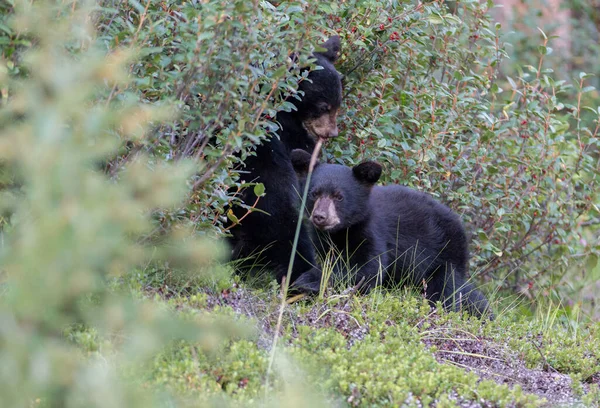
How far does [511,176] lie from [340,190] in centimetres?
190

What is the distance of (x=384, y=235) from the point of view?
17.9ft

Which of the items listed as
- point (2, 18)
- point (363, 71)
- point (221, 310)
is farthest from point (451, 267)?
point (2, 18)

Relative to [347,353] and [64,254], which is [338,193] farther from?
[64,254]

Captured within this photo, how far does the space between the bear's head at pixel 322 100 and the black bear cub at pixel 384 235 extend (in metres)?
0.52

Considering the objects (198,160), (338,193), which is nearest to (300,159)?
(338,193)

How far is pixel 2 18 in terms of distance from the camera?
358cm

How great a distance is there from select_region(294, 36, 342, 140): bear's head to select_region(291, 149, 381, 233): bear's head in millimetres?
585

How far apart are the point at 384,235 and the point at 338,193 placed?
506 mm

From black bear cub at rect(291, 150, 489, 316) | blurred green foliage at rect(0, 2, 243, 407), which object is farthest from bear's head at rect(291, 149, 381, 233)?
blurred green foliage at rect(0, 2, 243, 407)

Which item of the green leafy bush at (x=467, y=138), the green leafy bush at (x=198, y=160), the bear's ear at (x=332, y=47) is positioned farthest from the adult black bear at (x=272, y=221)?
the bear's ear at (x=332, y=47)

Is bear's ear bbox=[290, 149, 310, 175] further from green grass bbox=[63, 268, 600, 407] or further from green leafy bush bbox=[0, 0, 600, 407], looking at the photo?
green grass bbox=[63, 268, 600, 407]

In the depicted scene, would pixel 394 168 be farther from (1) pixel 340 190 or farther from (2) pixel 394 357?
(2) pixel 394 357

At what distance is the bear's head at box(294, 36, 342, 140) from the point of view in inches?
228

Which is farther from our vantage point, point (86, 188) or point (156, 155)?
point (156, 155)
